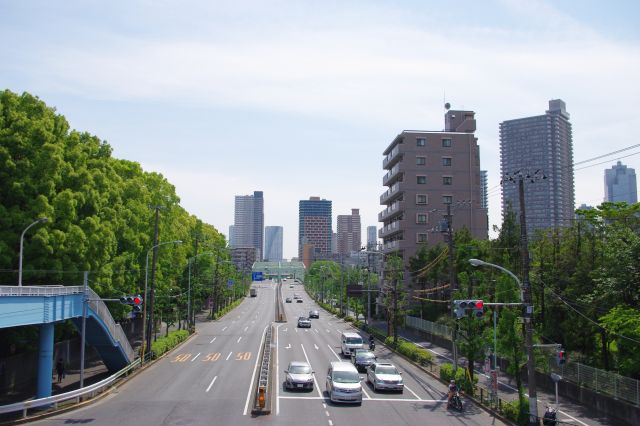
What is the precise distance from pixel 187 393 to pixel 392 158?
6468cm

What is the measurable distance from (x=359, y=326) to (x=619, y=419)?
4859cm

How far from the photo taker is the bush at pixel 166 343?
44625mm

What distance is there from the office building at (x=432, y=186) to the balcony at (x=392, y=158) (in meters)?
0.21

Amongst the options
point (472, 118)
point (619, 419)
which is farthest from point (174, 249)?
point (472, 118)

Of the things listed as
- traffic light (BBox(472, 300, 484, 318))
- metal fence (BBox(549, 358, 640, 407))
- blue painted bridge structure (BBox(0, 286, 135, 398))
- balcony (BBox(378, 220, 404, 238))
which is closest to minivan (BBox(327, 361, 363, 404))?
traffic light (BBox(472, 300, 484, 318))

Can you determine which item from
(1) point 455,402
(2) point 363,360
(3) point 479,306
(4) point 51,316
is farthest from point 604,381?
(4) point 51,316

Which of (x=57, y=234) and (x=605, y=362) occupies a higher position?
(x=57, y=234)

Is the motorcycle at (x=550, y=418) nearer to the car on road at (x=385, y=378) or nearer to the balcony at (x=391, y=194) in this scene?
the car on road at (x=385, y=378)

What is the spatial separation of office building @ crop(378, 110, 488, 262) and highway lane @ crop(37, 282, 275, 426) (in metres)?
36.5

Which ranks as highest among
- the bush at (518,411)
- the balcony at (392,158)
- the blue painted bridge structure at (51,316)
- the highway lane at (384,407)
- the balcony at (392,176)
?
the balcony at (392,158)

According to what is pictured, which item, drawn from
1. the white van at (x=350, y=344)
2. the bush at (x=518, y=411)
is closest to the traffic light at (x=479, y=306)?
the bush at (x=518, y=411)

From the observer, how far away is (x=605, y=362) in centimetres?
3572

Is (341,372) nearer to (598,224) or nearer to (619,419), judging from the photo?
(619,419)

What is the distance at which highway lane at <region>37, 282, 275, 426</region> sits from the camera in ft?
81.9
